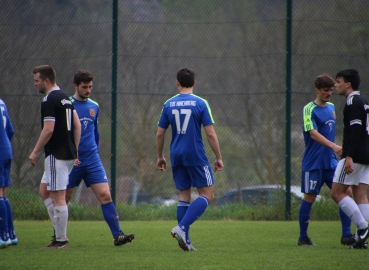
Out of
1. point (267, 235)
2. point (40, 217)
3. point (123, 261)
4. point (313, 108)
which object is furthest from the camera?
point (40, 217)

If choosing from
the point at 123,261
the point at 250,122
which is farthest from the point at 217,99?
the point at 123,261

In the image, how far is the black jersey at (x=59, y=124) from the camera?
689cm

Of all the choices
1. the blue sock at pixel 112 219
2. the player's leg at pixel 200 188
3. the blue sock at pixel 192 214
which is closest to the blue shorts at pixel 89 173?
the blue sock at pixel 112 219

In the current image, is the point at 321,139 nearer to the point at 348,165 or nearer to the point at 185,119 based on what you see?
the point at 348,165

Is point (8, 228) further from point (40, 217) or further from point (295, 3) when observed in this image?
point (295, 3)

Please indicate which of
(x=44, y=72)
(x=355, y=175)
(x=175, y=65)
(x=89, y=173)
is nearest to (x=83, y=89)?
(x=44, y=72)

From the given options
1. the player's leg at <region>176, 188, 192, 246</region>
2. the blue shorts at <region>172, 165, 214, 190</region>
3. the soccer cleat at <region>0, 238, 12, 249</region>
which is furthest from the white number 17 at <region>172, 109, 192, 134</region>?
the soccer cleat at <region>0, 238, 12, 249</region>

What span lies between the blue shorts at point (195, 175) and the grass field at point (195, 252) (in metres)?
0.74

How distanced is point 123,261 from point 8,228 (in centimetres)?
221

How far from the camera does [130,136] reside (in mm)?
11883

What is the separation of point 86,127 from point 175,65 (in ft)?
15.9

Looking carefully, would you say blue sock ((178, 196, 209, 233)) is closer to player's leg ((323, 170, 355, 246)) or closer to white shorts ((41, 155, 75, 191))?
white shorts ((41, 155, 75, 191))

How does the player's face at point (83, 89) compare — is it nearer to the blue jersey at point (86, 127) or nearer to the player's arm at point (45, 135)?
the blue jersey at point (86, 127)

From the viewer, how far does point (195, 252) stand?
21.5 feet
